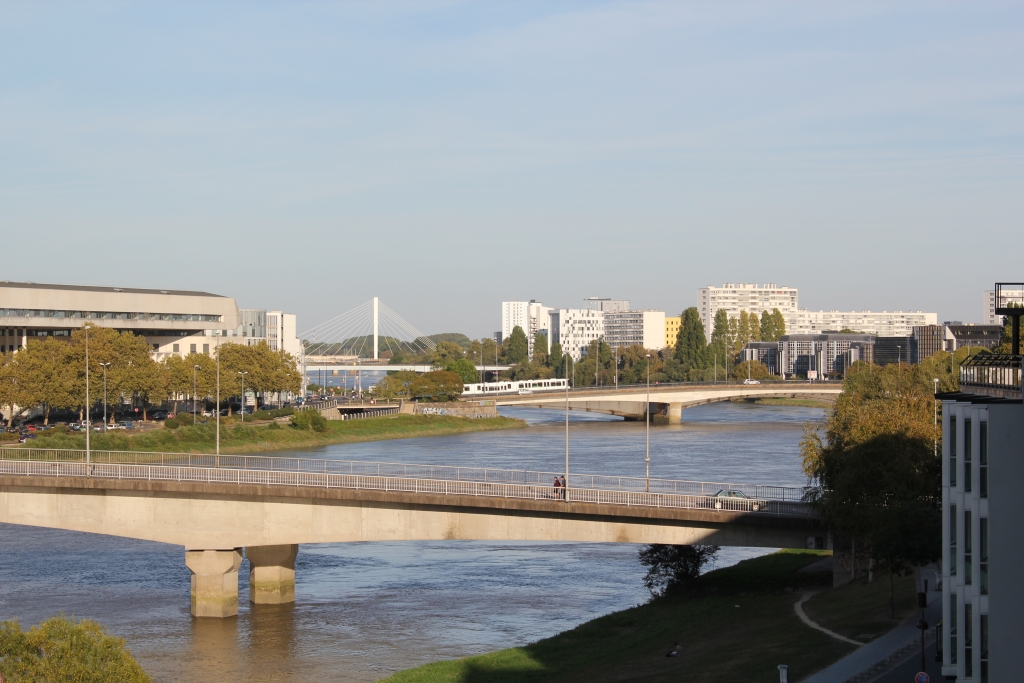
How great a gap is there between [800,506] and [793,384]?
99.7 metres

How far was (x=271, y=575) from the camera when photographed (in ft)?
131

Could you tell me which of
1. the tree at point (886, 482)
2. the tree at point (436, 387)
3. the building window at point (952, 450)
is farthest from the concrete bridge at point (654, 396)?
the building window at point (952, 450)

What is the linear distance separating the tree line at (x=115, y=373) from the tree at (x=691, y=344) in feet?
266

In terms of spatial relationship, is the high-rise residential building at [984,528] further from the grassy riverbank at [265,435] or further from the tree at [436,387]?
the tree at [436,387]

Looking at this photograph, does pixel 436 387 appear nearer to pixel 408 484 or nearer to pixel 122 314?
pixel 122 314

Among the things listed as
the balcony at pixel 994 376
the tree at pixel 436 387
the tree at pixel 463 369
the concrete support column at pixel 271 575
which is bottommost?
the concrete support column at pixel 271 575

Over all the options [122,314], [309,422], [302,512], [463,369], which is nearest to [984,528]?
[302,512]

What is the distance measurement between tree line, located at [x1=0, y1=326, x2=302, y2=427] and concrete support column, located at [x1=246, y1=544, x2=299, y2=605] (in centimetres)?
4497

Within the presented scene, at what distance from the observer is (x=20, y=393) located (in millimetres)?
85875

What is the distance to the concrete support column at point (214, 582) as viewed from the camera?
3784 cm

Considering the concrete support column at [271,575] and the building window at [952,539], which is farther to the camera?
the concrete support column at [271,575]

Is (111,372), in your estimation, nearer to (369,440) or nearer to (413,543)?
(369,440)

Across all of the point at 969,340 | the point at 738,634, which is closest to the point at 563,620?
the point at 738,634

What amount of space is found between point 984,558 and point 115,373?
8292cm
